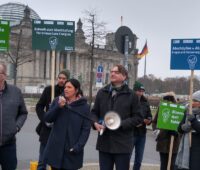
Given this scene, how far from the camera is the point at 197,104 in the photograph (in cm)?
778

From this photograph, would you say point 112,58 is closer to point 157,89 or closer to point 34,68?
point 34,68

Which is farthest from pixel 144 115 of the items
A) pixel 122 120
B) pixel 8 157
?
pixel 8 157

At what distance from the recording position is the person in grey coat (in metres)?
7.10

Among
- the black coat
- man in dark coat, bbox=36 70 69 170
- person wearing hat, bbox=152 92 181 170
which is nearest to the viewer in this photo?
the black coat

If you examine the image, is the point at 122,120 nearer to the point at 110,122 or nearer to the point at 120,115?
the point at 120,115

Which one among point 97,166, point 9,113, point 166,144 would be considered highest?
point 9,113

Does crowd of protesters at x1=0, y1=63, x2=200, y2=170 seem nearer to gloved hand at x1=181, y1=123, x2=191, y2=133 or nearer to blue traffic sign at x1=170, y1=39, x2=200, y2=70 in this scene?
gloved hand at x1=181, y1=123, x2=191, y2=133

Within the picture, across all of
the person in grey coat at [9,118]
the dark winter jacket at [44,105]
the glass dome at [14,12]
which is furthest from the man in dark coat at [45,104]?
the glass dome at [14,12]

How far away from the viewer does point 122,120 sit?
7457 mm

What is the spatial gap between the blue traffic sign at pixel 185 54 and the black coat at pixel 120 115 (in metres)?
2.92

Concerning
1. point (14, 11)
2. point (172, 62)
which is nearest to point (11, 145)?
point (172, 62)

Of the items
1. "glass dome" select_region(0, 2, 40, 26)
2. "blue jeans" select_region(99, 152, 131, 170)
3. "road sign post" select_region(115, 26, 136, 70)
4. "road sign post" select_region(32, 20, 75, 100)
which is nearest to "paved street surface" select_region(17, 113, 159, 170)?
"road sign post" select_region(115, 26, 136, 70)

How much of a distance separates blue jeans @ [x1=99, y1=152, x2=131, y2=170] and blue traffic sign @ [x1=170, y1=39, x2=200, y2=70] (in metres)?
3.28

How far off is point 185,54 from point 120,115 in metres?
3.34
